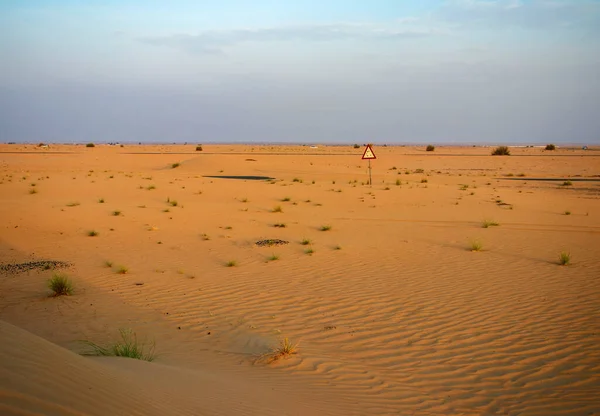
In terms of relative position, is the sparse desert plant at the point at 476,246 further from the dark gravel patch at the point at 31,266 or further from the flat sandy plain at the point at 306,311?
the dark gravel patch at the point at 31,266

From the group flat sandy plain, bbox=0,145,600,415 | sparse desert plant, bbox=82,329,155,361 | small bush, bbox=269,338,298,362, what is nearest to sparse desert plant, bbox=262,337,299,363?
small bush, bbox=269,338,298,362

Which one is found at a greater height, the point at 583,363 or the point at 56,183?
the point at 56,183

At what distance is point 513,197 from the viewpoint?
74.3 ft

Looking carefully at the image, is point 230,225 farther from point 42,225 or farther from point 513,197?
point 513,197

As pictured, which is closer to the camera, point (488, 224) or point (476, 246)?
point (476, 246)

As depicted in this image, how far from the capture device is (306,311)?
790cm

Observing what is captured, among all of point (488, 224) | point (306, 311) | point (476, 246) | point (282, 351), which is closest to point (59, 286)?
point (306, 311)

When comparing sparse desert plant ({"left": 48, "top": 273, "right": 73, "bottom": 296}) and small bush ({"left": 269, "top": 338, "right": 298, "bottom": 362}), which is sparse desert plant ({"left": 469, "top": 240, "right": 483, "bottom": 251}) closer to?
small bush ({"left": 269, "top": 338, "right": 298, "bottom": 362})

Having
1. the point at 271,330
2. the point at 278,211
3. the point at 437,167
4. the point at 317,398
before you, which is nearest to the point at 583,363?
the point at 317,398

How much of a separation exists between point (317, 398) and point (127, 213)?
44.3ft

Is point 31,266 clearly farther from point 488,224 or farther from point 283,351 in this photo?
point 488,224

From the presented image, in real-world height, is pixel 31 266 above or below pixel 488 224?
below

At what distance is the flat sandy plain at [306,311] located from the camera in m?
4.39

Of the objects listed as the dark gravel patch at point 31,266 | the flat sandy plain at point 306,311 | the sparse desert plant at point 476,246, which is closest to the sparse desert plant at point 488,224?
the flat sandy plain at point 306,311
